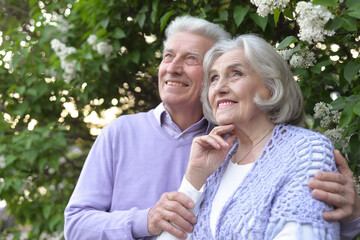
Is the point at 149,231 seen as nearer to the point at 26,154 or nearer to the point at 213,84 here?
the point at 213,84

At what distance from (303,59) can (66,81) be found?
2009 mm

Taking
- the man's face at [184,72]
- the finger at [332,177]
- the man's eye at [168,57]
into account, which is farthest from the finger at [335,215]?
the man's eye at [168,57]

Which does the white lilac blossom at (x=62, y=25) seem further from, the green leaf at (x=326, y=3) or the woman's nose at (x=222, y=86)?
the green leaf at (x=326, y=3)

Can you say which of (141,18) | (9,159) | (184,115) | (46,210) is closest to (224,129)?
(184,115)

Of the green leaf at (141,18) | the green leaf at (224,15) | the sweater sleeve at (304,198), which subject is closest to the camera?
the sweater sleeve at (304,198)

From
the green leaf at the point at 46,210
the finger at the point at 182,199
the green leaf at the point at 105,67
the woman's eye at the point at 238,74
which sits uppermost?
the woman's eye at the point at 238,74

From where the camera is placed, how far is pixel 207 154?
220 cm

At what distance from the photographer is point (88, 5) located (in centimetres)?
353

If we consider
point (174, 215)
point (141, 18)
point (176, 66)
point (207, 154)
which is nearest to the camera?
point (174, 215)

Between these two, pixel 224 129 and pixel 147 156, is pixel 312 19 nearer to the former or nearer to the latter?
pixel 224 129

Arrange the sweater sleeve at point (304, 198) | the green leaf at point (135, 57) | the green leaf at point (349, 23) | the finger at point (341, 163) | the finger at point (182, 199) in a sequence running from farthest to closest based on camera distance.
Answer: the green leaf at point (135, 57), the finger at point (182, 199), the green leaf at point (349, 23), the finger at point (341, 163), the sweater sleeve at point (304, 198)

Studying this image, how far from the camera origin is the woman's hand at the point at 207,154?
2.12 metres

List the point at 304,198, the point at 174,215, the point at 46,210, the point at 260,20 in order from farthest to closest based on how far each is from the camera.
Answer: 1. the point at 46,210
2. the point at 260,20
3. the point at 174,215
4. the point at 304,198

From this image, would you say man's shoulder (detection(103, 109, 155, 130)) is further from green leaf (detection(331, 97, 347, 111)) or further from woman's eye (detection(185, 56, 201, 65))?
green leaf (detection(331, 97, 347, 111))
